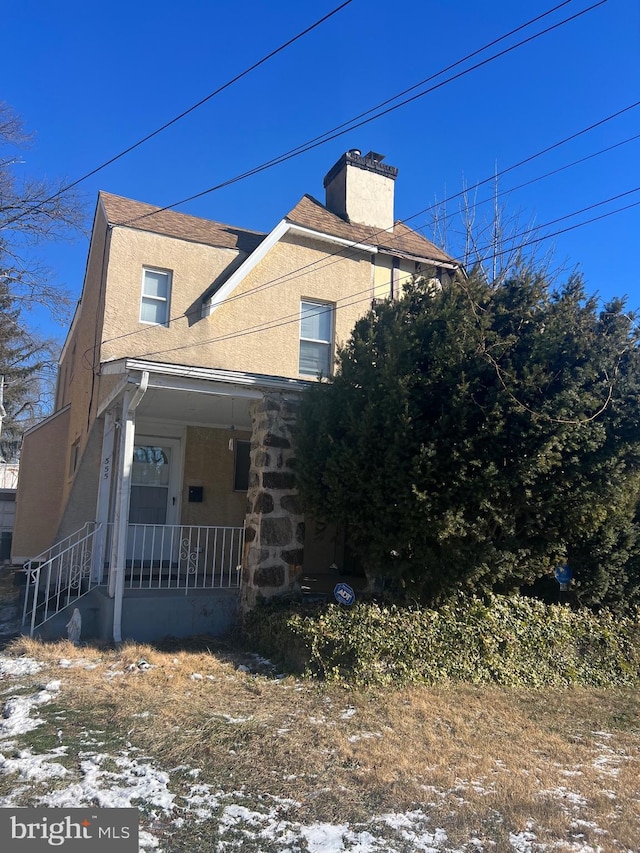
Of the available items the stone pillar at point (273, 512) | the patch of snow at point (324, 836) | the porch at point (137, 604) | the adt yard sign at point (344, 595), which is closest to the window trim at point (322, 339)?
the stone pillar at point (273, 512)

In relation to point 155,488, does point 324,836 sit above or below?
below

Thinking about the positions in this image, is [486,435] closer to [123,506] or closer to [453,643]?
[453,643]

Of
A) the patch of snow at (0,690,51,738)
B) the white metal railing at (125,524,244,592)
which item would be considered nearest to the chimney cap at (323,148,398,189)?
the white metal railing at (125,524,244,592)

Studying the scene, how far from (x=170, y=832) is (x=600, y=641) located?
5737 mm

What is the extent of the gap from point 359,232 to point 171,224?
362cm

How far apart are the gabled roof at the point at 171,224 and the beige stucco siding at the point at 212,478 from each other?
3.54 metres

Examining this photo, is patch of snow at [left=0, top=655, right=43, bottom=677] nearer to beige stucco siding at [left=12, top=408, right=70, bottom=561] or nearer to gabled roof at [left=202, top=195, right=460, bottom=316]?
gabled roof at [left=202, top=195, right=460, bottom=316]

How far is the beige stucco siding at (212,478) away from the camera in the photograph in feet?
33.2

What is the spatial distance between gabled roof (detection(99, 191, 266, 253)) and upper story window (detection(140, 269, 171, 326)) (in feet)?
2.48

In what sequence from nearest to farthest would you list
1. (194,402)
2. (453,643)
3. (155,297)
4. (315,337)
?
(453,643), (194,402), (155,297), (315,337)

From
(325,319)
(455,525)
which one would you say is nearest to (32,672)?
(455,525)

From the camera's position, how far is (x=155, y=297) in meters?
10.7

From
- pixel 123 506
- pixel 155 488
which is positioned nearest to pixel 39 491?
pixel 155 488

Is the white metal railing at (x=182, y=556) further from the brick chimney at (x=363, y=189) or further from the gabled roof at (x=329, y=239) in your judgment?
the brick chimney at (x=363, y=189)
